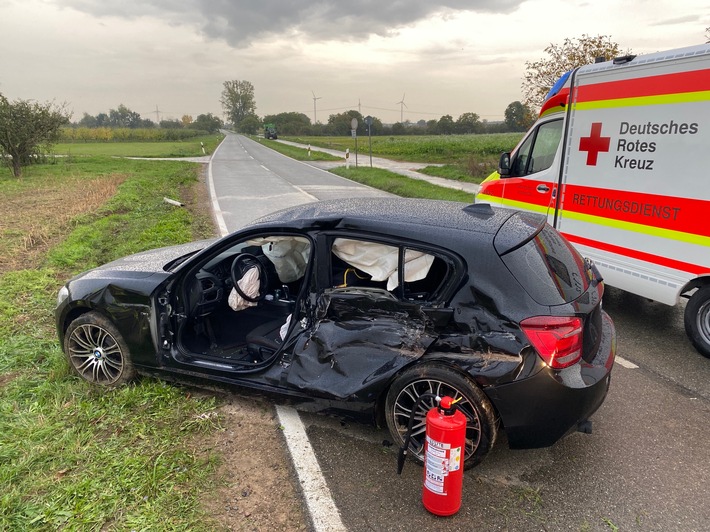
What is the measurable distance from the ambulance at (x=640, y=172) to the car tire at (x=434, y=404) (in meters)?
2.89

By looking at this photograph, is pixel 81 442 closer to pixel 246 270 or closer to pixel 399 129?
pixel 246 270

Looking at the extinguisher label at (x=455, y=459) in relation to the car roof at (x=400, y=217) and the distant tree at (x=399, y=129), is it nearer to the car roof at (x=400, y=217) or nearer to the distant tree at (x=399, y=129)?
the car roof at (x=400, y=217)

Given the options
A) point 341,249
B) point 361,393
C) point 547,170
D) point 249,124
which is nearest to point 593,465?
point 361,393

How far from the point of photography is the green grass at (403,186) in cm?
1468

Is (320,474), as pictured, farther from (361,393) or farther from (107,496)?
(107,496)

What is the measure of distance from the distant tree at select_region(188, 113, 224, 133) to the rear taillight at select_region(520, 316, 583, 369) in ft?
→ 474

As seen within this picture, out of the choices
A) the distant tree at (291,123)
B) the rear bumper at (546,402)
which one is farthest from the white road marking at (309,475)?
the distant tree at (291,123)

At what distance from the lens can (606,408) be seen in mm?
3654

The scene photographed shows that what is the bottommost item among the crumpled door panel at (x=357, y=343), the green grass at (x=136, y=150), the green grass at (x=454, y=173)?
the green grass at (x=136, y=150)

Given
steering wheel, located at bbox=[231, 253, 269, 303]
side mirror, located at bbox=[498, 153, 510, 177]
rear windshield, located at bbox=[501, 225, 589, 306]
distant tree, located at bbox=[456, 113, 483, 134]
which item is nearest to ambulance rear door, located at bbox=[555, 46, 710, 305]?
side mirror, located at bbox=[498, 153, 510, 177]

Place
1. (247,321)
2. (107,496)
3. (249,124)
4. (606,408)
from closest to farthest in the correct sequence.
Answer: (107,496)
(606,408)
(247,321)
(249,124)

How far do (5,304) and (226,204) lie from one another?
26.0 feet

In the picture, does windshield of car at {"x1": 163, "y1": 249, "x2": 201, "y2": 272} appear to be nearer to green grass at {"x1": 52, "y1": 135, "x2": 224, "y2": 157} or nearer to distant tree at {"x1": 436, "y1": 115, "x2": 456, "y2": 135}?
green grass at {"x1": 52, "y1": 135, "x2": 224, "y2": 157}

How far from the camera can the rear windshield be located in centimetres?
279
